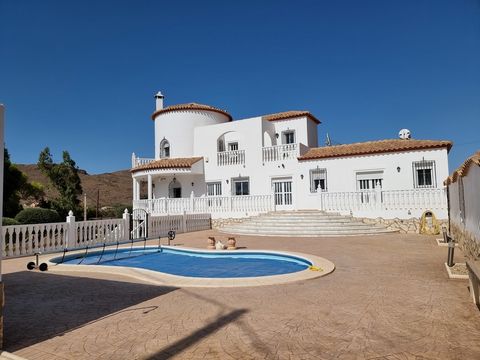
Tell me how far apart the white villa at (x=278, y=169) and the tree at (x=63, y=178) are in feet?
29.6

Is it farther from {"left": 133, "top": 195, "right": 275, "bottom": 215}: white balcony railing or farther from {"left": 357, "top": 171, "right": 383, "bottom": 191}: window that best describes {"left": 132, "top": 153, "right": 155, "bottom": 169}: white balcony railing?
{"left": 357, "top": 171, "right": 383, "bottom": 191}: window

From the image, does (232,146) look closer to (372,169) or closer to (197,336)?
(372,169)

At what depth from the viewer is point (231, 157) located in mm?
25641

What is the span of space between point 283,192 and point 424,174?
9000 millimetres

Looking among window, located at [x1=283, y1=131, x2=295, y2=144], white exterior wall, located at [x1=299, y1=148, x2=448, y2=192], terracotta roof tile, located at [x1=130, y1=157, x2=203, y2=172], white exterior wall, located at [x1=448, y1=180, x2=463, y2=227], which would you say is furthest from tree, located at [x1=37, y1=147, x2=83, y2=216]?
Result: white exterior wall, located at [x1=448, y1=180, x2=463, y2=227]

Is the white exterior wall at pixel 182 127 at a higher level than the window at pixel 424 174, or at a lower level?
higher

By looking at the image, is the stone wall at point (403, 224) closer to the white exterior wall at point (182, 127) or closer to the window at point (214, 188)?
the window at point (214, 188)

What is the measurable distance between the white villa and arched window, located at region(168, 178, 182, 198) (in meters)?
0.09

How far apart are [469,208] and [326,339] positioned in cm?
627

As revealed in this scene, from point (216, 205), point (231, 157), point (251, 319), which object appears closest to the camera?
point (251, 319)

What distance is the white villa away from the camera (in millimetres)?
18859

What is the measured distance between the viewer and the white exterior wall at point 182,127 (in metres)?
29.4

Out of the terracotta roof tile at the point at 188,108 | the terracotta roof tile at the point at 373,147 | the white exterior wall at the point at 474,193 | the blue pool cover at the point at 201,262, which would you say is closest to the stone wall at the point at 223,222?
the terracotta roof tile at the point at 373,147

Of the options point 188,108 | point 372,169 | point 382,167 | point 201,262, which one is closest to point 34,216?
point 201,262
